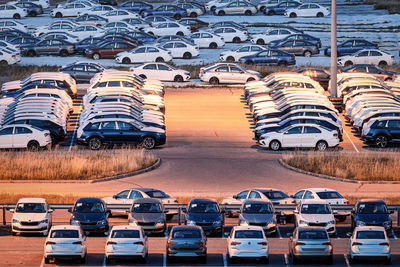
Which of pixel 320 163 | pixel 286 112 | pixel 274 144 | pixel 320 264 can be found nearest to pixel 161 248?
pixel 320 264

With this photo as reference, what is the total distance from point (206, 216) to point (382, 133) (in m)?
18.0

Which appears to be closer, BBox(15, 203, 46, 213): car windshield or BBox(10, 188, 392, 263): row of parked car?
BBox(10, 188, 392, 263): row of parked car

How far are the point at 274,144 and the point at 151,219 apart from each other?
53.8 feet

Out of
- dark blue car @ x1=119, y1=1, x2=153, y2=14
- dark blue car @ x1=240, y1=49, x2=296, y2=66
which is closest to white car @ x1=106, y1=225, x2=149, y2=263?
dark blue car @ x1=240, y1=49, x2=296, y2=66

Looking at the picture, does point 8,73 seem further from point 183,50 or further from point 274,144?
point 274,144

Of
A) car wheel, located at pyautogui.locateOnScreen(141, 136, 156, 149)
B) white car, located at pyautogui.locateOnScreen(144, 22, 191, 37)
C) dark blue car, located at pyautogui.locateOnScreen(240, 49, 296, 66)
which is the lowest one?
car wheel, located at pyautogui.locateOnScreen(141, 136, 156, 149)

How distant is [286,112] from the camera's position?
50312 mm

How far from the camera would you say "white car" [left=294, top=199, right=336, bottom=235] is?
104 feet

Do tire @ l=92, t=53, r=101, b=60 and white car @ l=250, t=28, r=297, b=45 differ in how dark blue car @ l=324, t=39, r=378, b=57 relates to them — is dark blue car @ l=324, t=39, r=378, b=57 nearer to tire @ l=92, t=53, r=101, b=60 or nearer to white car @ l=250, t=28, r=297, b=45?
white car @ l=250, t=28, r=297, b=45

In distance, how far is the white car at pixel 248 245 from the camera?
92.5 ft

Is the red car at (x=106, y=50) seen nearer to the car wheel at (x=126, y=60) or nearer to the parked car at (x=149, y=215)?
the car wheel at (x=126, y=60)

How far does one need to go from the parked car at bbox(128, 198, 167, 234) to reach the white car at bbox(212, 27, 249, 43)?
44256 millimetres

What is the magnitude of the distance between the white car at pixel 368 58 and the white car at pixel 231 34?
11067mm

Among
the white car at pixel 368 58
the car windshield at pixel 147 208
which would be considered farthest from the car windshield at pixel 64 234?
the white car at pixel 368 58
